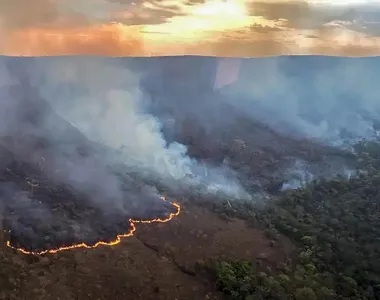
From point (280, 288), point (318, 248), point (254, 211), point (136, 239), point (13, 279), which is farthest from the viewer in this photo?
point (254, 211)

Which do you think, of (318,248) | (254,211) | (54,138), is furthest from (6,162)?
(318,248)

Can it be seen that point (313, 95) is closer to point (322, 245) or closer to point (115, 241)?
point (322, 245)

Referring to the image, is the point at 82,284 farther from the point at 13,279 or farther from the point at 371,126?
the point at 371,126

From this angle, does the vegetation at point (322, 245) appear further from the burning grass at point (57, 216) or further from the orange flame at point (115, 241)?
the burning grass at point (57, 216)

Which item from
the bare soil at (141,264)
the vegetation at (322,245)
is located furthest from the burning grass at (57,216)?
the vegetation at (322,245)

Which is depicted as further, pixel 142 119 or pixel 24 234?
pixel 142 119

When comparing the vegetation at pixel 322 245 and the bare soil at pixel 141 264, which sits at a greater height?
the bare soil at pixel 141 264

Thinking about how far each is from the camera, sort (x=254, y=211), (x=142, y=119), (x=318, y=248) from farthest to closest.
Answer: (x=142, y=119) < (x=254, y=211) < (x=318, y=248)

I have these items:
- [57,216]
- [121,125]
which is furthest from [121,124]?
[57,216]

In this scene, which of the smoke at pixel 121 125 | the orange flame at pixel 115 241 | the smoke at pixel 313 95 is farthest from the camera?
the smoke at pixel 313 95
